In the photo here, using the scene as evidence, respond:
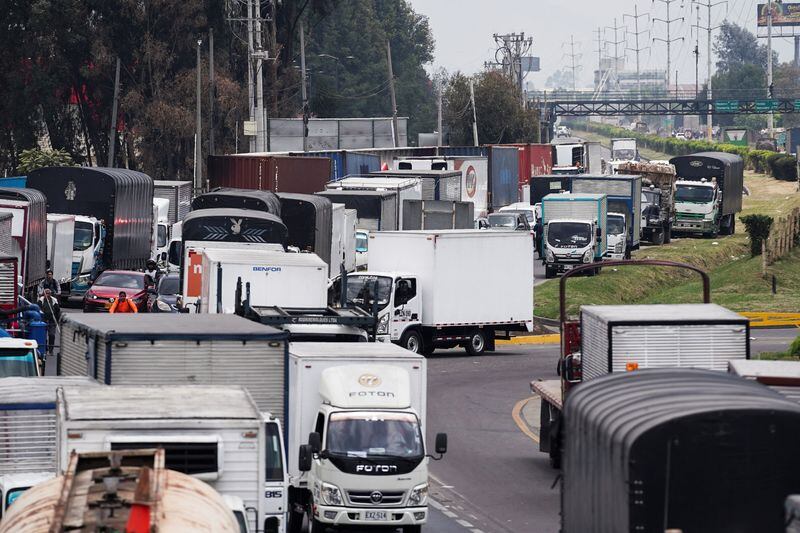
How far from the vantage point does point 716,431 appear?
11555 mm

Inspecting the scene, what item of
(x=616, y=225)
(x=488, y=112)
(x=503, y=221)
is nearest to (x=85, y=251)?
(x=616, y=225)

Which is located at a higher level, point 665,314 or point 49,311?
point 665,314

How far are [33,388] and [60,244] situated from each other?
27.9 meters

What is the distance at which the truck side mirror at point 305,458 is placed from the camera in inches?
690

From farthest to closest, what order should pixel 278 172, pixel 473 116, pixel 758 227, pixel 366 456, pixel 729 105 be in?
pixel 729 105 → pixel 473 116 → pixel 278 172 → pixel 758 227 → pixel 366 456

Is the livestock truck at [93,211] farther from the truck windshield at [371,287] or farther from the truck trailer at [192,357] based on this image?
the truck trailer at [192,357]

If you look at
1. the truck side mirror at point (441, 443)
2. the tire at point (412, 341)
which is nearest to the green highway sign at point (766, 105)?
the tire at point (412, 341)

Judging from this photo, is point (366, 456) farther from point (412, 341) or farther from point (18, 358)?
point (412, 341)

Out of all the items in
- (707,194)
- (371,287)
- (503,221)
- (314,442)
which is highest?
(707,194)

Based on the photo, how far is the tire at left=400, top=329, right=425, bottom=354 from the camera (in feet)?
113

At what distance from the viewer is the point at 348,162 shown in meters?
69.0

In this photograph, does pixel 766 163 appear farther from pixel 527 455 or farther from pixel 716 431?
pixel 716 431

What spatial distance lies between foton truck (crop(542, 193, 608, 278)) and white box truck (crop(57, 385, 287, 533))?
38.7 meters


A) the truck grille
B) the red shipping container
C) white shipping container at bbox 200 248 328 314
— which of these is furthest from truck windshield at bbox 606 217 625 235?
the truck grille
